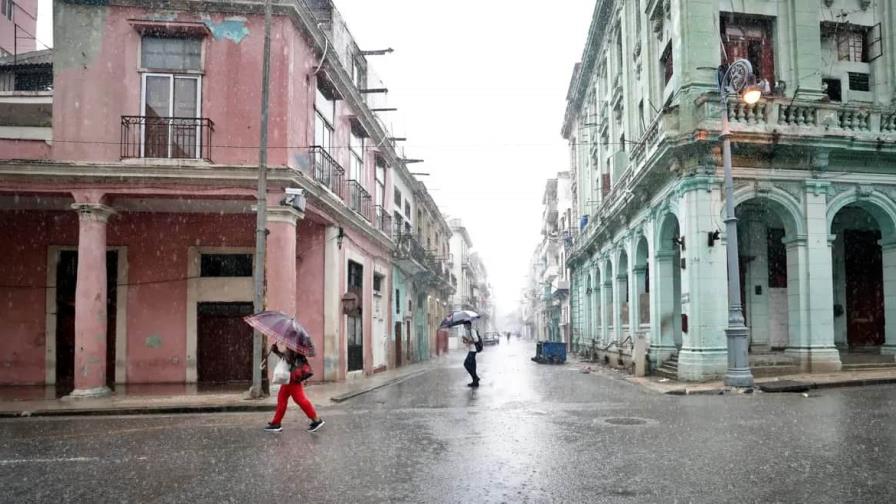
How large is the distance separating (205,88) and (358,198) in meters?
7.37

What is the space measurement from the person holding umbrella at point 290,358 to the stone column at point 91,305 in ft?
22.7

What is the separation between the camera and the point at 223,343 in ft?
58.5

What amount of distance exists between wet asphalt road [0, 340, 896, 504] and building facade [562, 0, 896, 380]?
5022 millimetres

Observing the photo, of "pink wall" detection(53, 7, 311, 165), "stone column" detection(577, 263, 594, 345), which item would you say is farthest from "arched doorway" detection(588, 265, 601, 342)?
"pink wall" detection(53, 7, 311, 165)

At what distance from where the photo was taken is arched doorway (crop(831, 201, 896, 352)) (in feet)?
61.5

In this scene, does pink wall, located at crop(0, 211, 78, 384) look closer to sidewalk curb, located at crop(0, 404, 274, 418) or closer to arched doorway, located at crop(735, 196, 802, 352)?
sidewalk curb, located at crop(0, 404, 274, 418)

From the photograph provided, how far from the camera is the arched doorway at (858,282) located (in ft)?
61.5

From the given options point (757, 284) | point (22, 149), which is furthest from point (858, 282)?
point (22, 149)

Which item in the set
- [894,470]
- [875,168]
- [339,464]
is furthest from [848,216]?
[339,464]

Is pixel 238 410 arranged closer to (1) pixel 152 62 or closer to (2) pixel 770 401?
(1) pixel 152 62

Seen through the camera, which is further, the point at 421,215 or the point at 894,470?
the point at 421,215

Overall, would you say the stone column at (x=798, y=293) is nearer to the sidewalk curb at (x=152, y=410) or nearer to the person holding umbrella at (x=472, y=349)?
the person holding umbrella at (x=472, y=349)

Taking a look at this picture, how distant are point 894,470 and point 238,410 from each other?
10256mm

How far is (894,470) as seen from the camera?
600 centimetres
